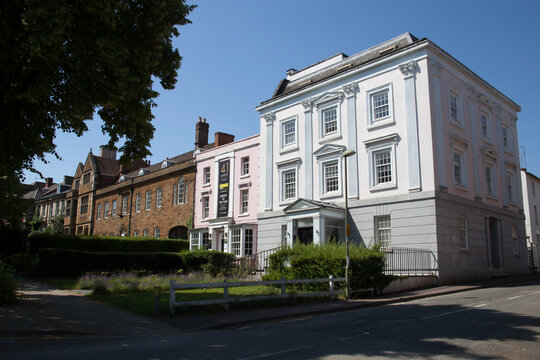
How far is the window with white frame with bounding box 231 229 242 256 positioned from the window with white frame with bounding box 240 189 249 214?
1645 millimetres

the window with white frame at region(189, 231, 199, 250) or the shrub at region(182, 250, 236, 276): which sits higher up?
the window with white frame at region(189, 231, 199, 250)

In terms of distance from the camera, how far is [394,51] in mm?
23031

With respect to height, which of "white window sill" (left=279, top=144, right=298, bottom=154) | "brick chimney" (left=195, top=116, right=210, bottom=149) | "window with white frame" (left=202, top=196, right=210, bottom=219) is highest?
"brick chimney" (left=195, top=116, right=210, bottom=149)

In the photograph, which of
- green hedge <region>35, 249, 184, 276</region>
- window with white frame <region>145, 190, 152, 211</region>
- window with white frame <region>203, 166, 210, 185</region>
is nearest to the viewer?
green hedge <region>35, 249, 184, 276</region>

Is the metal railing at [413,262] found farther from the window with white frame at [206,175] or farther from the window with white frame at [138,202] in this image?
the window with white frame at [138,202]

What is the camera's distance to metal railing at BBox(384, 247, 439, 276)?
2011 centimetres

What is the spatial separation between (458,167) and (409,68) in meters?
6.14

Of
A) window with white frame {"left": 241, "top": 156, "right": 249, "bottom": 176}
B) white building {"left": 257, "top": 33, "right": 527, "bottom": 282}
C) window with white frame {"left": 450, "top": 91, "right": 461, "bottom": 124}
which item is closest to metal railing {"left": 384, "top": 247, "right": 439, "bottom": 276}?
white building {"left": 257, "top": 33, "right": 527, "bottom": 282}

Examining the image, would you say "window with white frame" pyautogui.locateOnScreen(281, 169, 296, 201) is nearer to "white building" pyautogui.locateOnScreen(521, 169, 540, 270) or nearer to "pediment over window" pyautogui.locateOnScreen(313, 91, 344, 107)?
"pediment over window" pyautogui.locateOnScreen(313, 91, 344, 107)

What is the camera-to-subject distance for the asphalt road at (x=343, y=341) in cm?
726

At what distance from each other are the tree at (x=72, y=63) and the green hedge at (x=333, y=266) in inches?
331

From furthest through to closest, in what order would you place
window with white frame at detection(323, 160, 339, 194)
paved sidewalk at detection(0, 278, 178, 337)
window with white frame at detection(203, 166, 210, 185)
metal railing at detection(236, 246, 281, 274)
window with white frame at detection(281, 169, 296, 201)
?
window with white frame at detection(203, 166, 210, 185) < window with white frame at detection(281, 169, 296, 201) < window with white frame at detection(323, 160, 339, 194) < metal railing at detection(236, 246, 281, 274) < paved sidewalk at detection(0, 278, 178, 337)

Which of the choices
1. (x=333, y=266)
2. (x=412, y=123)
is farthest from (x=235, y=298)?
(x=412, y=123)

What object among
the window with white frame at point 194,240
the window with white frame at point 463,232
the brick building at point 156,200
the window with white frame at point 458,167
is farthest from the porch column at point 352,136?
the brick building at point 156,200
